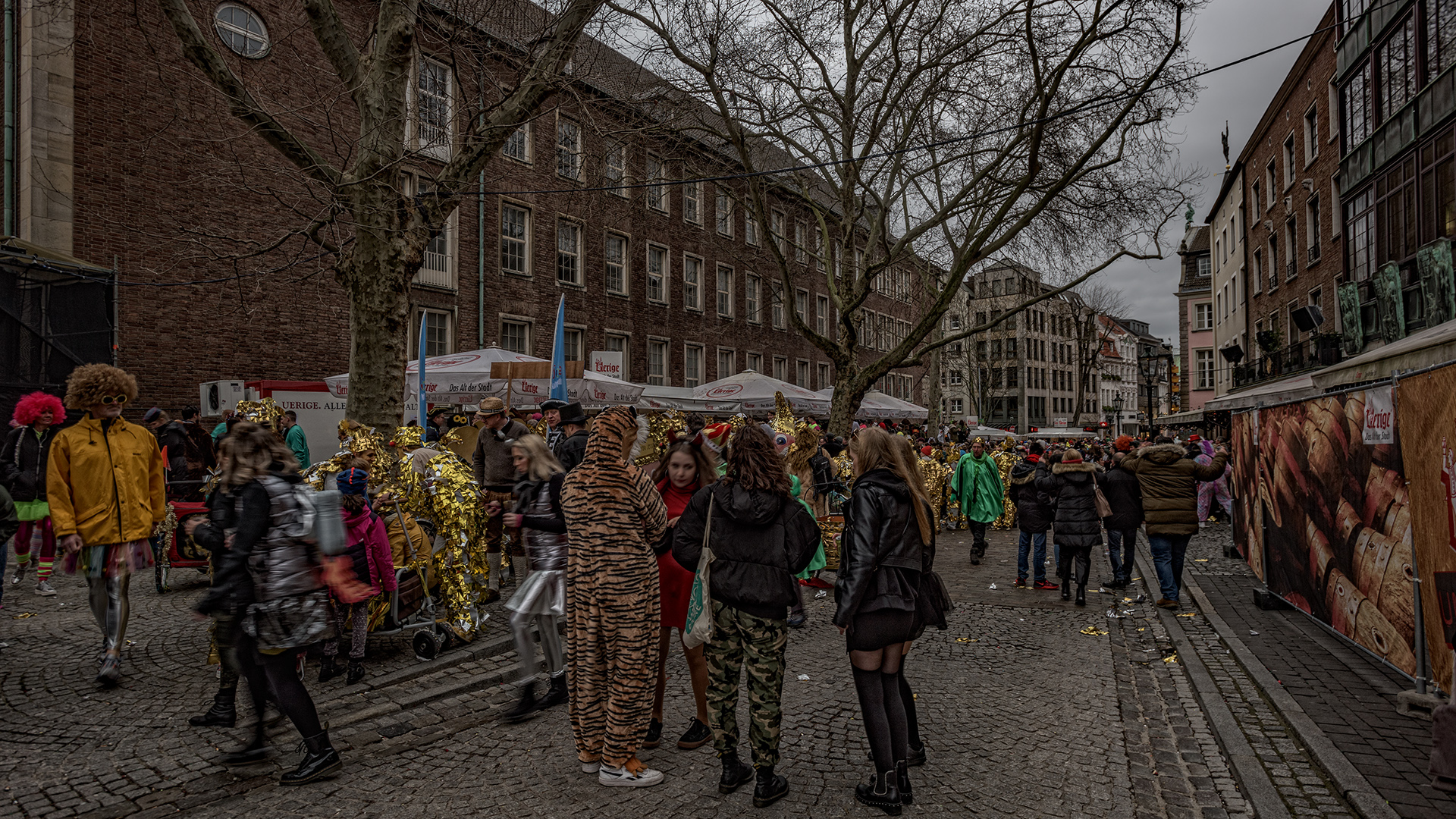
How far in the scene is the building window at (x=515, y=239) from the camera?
2311 centimetres

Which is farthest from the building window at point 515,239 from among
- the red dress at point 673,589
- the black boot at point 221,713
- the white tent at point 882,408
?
the red dress at point 673,589

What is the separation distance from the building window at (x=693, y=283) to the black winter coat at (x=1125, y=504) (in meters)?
23.2

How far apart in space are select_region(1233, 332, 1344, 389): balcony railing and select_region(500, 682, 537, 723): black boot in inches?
721

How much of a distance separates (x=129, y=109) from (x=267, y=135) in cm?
1022

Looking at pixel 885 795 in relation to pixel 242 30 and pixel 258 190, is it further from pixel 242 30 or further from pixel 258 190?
pixel 242 30

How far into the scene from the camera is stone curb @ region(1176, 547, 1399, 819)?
3.65 m

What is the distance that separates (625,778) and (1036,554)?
722 centimetres

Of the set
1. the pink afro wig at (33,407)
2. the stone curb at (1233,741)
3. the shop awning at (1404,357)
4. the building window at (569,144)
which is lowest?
the stone curb at (1233,741)

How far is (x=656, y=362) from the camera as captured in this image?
29.7 m

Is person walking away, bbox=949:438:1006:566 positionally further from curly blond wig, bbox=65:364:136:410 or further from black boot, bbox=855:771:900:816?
curly blond wig, bbox=65:364:136:410

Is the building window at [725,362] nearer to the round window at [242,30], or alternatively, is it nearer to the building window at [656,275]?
the building window at [656,275]

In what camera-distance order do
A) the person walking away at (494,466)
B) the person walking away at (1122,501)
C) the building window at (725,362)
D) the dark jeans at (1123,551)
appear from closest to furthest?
1. the person walking away at (494,466)
2. the person walking away at (1122,501)
3. the dark jeans at (1123,551)
4. the building window at (725,362)

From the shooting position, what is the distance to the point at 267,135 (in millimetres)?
7938

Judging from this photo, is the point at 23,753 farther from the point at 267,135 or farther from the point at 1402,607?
the point at 1402,607
